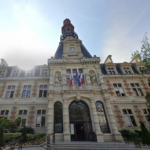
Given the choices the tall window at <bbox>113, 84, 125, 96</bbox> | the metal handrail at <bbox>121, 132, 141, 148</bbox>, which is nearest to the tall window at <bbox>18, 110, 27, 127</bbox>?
the metal handrail at <bbox>121, 132, 141, 148</bbox>

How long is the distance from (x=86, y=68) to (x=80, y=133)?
955 centimetres

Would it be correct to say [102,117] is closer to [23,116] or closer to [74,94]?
[74,94]

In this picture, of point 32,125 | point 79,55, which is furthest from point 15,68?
point 79,55

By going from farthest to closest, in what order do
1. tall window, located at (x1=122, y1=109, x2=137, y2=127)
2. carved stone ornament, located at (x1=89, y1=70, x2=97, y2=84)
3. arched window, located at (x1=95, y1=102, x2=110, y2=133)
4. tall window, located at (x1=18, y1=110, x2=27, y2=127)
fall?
carved stone ornament, located at (x1=89, y1=70, x2=97, y2=84)
tall window, located at (x1=18, y1=110, x2=27, y2=127)
tall window, located at (x1=122, y1=109, x2=137, y2=127)
arched window, located at (x1=95, y1=102, x2=110, y2=133)

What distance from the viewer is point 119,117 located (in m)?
14.0

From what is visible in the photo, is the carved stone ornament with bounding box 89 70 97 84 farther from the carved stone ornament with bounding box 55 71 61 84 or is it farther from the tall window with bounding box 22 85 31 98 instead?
the tall window with bounding box 22 85 31 98

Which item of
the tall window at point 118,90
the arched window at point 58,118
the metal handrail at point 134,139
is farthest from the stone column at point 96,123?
the tall window at point 118,90

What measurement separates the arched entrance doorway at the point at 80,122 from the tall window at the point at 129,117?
6.15 m

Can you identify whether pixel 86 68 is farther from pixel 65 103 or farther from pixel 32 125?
pixel 32 125

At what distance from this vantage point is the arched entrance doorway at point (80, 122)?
11.3 m

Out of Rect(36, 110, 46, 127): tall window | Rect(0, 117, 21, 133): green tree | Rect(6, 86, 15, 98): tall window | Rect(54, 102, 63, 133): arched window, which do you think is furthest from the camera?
Rect(6, 86, 15, 98): tall window

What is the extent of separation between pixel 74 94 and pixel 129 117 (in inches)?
353

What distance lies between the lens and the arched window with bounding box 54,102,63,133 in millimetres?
11380

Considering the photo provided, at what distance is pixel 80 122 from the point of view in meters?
12.0
